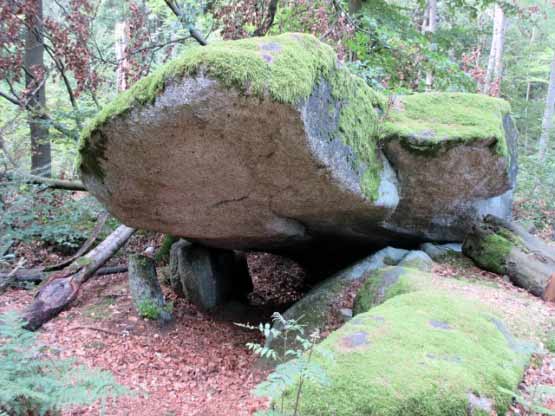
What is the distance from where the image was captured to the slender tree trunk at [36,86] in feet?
29.1

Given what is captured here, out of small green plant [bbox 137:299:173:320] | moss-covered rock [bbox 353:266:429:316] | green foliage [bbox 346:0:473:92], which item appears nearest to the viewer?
moss-covered rock [bbox 353:266:429:316]

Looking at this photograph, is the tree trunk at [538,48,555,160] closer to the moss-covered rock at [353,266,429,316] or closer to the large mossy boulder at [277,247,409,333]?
the large mossy boulder at [277,247,409,333]

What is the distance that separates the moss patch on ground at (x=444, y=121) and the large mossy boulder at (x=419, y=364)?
2317mm

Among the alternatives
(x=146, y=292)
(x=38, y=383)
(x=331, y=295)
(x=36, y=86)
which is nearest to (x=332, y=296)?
(x=331, y=295)

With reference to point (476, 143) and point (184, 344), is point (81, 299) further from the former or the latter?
point (476, 143)

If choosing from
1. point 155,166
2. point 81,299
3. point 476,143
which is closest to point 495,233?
point 476,143

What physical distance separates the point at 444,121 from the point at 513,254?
2032 mm

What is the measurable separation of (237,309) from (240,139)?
4.07 m

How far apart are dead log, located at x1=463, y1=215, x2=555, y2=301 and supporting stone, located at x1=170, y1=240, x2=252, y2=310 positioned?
374 centimetres

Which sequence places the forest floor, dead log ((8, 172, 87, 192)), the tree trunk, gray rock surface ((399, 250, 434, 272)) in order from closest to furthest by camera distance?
the forest floor
gray rock surface ((399, 250, 434, 272))
dead log ((8, 172, 87, 192))
the tree trunk

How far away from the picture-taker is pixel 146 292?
21.1ft

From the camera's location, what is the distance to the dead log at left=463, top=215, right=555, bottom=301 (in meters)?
5.72

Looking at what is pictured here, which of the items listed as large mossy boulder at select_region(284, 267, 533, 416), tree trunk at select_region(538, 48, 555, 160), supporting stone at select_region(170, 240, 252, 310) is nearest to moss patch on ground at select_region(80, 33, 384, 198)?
large mossy boulder at select_region(284, 267, 533, 416)

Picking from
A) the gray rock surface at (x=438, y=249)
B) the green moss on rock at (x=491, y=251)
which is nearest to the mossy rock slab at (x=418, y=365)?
the green moss on rock at (x=491, y=251)
